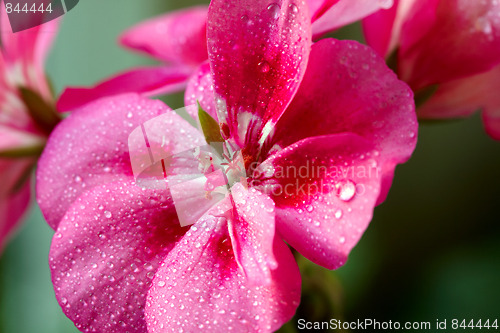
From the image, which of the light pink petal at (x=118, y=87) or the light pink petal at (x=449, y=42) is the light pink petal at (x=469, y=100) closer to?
the light pink petal at (x=449, y=42)

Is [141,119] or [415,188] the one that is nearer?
[141,119]

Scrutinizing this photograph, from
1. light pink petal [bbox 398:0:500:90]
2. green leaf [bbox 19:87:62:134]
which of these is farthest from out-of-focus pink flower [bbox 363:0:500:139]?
green leaf [bbox 19:87:62:134]

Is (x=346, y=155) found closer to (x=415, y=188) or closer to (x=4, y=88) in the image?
(x=4, y=88)

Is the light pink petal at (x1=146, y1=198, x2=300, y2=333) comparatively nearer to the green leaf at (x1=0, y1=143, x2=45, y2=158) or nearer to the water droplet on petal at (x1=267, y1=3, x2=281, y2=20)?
the water droplet on petal at (x1=267, y1=3, x2=281, y2=20)

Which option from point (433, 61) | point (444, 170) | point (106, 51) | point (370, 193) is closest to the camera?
point (370, 193)

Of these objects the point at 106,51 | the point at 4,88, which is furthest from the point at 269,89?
the point at 106,51

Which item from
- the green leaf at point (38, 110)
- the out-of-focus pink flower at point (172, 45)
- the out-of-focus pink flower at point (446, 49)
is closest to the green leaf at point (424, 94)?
the out-of-focus pink flower at point (446, 49)
